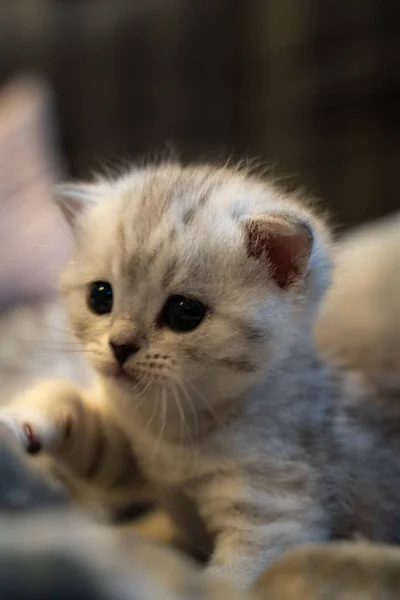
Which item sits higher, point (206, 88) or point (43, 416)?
point (206, 88)

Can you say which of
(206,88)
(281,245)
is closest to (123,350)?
(281,245)

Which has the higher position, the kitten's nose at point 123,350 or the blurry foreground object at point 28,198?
the blurry foreground object at point 28,198

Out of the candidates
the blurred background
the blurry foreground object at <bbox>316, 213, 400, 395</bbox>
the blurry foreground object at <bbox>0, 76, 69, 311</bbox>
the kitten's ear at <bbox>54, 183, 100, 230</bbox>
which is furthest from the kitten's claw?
the blurred background

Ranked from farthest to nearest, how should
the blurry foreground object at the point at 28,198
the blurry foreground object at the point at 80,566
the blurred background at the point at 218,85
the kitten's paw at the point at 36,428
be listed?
1. the blurred background at the point at 218,85
2. the blurry foreground object at the point at 28,198
3. the kitten's paw at the point at 36,428
4. the blurry foreground object at the point at 80,566

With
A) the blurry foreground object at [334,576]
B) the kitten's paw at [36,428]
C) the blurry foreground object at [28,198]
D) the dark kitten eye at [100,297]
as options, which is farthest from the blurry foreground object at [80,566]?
the blurry foreground object at [28,198]

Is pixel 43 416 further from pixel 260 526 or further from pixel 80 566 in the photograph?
pixel 80 566

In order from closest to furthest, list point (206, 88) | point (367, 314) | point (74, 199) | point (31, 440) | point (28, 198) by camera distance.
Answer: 1. point (31, 440)
2. point (74, 199)
3. point (367, 314)
4. point (28, 198)
5. point (206, 88)

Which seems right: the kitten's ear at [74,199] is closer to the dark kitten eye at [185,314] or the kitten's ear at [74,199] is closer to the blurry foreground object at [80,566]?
the dark kitten eye at [185,314]
